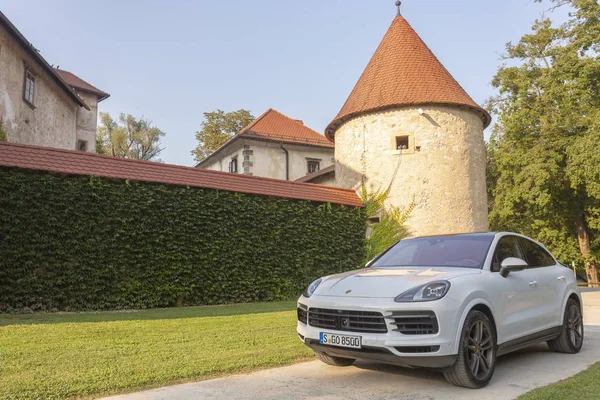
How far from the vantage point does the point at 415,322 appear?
184 inches

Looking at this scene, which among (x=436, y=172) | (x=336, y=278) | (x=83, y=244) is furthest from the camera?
(x=436, y=172)

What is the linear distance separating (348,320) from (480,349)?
133cm

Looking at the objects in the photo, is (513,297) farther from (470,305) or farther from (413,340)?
(413,340)

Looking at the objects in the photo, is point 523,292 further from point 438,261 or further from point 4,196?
point 4,196

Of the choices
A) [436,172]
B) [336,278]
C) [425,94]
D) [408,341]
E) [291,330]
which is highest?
[425,94]

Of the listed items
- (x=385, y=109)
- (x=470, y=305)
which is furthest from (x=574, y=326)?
(x=385, y=109)

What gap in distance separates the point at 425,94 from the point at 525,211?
15936 millimetres

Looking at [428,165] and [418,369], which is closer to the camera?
[418,369]

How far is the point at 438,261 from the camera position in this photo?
19.3ft

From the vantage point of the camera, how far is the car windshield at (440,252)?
5766 millimetres

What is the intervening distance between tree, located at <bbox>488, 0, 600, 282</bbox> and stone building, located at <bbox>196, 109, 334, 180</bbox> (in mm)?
11487

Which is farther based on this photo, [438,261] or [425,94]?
[425,94]

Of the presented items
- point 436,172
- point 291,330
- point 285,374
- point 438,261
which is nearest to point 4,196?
point 291,330

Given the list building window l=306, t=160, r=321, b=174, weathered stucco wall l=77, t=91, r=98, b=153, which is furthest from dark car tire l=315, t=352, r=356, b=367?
building window l=306, t=160, r=321, b=174
